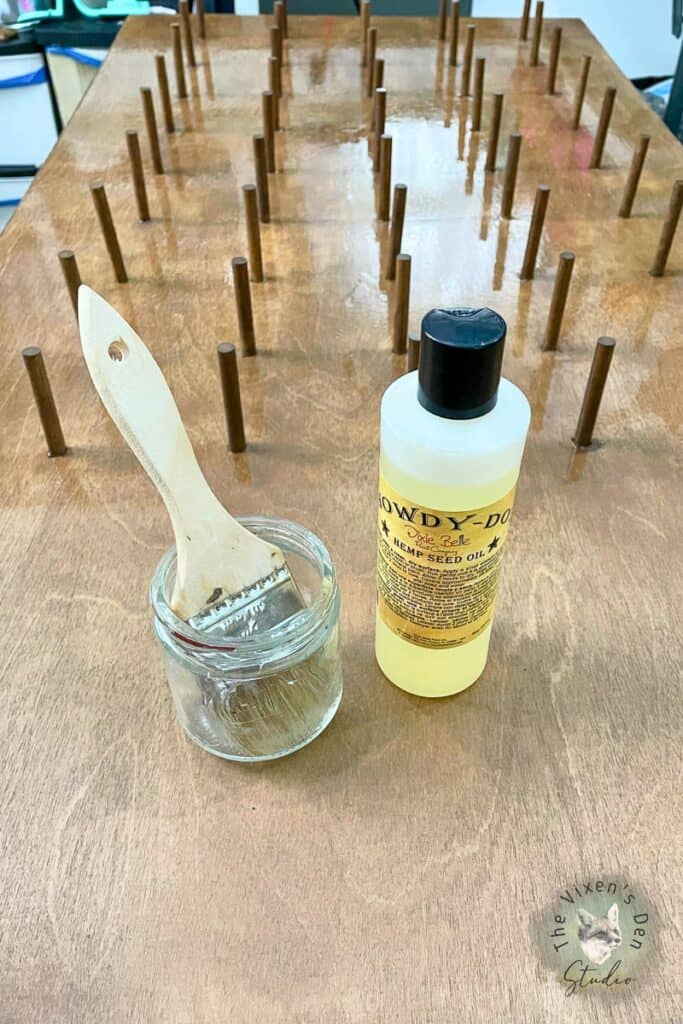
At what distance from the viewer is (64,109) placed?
2.13m

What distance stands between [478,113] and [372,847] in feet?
3.40

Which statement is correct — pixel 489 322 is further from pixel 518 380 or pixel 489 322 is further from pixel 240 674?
pixel 518 380

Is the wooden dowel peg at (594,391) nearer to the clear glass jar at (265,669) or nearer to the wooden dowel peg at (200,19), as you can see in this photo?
the clear glass jar at (265,669)

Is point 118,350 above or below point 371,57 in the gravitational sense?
above

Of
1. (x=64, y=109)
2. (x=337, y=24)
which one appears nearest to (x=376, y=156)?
(x=337, y=24)

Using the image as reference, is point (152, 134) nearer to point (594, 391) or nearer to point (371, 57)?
point (371, 57)

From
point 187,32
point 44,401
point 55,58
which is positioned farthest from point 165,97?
point 55,58

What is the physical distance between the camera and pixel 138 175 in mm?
945

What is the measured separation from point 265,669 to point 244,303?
0.41m

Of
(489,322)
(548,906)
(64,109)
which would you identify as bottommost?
(64,109)

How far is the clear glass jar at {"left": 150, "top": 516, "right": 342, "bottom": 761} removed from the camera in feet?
1.40

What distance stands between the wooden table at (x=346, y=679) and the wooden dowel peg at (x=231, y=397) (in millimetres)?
14

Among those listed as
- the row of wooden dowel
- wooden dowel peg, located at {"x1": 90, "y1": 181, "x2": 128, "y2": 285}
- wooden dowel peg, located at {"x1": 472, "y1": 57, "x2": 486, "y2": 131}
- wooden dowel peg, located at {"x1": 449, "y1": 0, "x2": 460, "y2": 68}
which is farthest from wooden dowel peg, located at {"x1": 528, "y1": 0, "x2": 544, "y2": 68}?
wooden dowel peg, located at {"x1": 90, "y1": 181, "x2": 128, "y2": 285}

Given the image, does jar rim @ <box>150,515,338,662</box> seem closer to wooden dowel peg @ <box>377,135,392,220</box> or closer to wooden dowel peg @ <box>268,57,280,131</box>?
wooden dowel peg @ <box>377,135,392,220</box>
